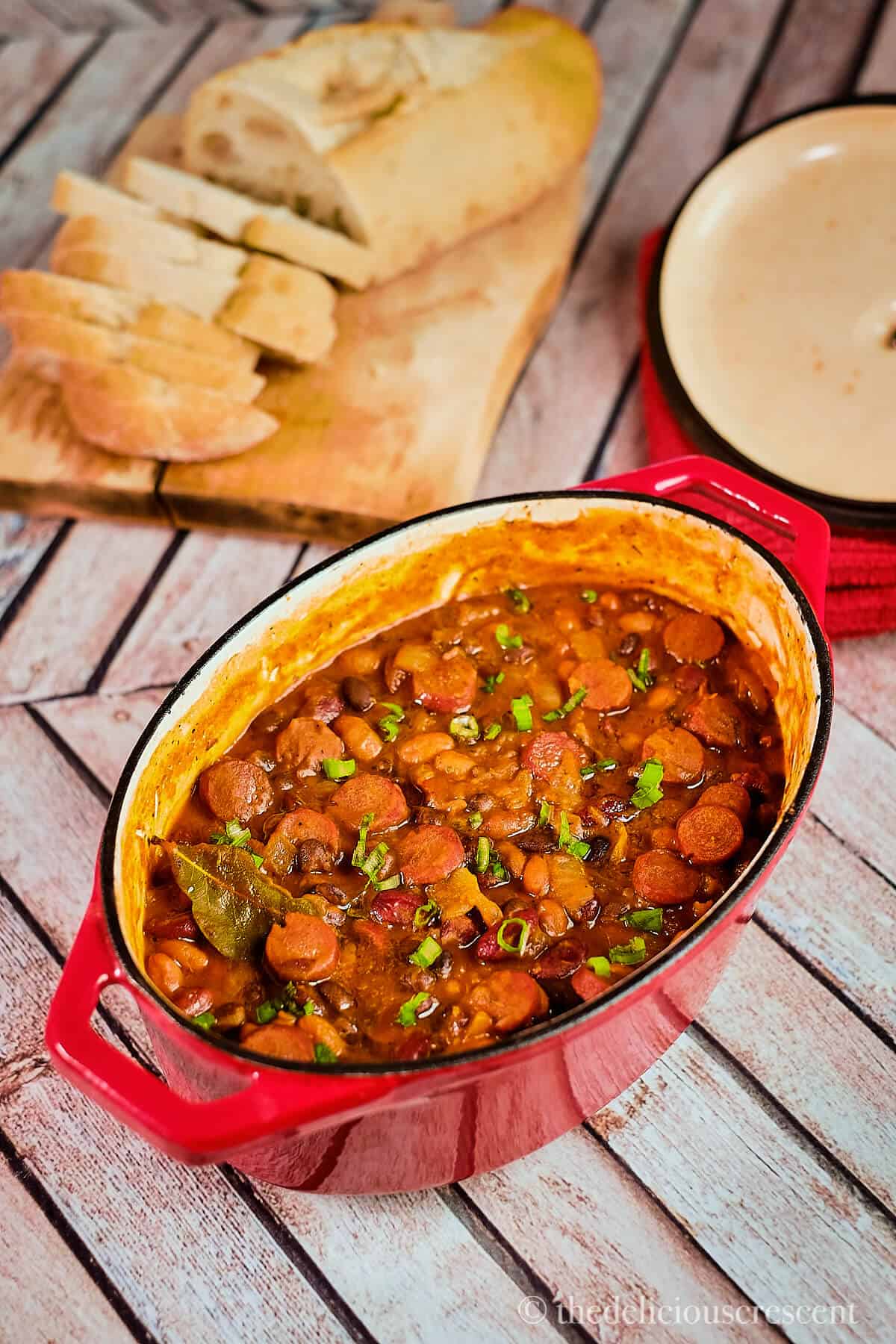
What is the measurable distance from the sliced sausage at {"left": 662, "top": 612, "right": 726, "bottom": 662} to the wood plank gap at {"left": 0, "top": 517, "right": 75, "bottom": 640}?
120cm

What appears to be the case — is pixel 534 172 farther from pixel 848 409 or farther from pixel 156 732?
pixel 156 732

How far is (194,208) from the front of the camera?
2.64 m

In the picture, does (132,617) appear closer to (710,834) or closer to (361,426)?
(361,426)

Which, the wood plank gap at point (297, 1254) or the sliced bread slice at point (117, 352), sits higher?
the sliced bread slice at point (117, 352)

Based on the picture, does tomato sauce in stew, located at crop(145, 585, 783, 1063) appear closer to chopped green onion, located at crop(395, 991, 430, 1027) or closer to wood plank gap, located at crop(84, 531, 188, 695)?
chopped green onion, located at crop(395, 991, 430, 1027)

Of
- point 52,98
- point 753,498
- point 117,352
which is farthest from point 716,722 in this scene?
point 52,98

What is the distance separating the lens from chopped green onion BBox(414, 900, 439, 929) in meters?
1.63

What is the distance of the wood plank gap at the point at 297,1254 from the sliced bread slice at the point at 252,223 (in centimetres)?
171

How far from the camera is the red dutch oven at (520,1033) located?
1.31 m

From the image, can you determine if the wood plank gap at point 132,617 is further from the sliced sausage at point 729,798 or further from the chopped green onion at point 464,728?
the sliced sausage at point 729,798

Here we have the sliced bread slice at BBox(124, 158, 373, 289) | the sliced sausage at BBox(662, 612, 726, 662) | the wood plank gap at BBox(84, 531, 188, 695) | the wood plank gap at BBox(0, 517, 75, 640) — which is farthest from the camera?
the sliced bread slice at BBox(124, 158, 373, 289)

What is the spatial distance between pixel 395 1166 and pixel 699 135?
248cm
